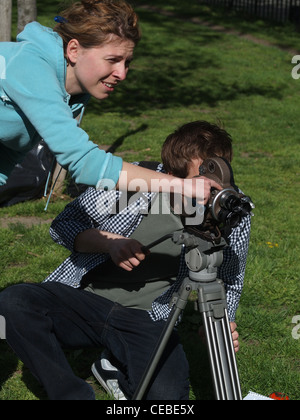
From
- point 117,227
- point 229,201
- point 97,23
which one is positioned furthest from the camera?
point 117,227

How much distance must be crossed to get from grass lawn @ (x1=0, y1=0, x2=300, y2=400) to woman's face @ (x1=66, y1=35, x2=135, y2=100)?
5.60 feet

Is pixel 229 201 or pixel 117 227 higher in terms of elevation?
pixel 229 201

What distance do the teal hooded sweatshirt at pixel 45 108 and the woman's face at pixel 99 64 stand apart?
62mm

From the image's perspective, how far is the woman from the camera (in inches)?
98.3

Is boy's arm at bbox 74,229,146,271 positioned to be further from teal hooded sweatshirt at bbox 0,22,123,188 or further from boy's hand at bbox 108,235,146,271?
teal hooded sweatshirt at bbox 0,22,123,188

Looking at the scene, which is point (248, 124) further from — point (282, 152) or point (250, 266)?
point (250, 266)

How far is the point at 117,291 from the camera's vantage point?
Answer: 11.2 feet

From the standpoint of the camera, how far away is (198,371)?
385 centimetres

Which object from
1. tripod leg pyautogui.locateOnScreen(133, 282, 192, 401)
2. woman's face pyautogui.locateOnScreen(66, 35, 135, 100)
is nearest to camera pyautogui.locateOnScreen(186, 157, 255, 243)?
tripod leg pyautogui.locateOnScreen(133, 282, 192, 401)

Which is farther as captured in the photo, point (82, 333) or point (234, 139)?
point (234, 139)

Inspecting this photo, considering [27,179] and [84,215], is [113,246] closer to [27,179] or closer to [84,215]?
A: [84,215]

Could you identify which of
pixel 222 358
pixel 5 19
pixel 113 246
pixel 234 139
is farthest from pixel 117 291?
pixel 234 139

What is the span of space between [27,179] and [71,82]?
357 centimetres
